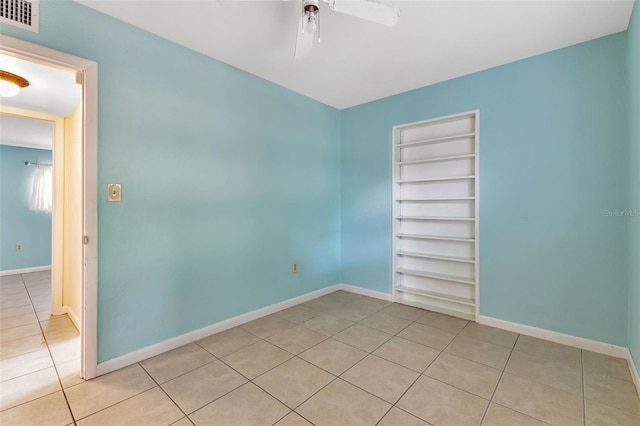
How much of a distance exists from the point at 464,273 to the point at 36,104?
481 cm

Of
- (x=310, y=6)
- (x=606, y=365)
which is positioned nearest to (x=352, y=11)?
(x=310, y=6)

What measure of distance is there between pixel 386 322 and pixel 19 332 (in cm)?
347

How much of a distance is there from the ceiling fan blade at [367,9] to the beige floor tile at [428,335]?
2.41 m

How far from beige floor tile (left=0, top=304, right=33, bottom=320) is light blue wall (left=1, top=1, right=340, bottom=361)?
2069 mm

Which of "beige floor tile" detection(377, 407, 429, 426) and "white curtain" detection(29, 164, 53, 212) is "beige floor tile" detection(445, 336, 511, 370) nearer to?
"beige floor tile" detection(377, 407, 429, 426)

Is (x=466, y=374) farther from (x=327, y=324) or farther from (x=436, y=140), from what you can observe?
(x=436, y=140)

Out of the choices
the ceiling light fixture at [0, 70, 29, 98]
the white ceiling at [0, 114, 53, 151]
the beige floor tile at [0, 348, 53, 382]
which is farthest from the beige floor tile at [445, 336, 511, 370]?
the white ceiling at [0, 114, 53, 151]

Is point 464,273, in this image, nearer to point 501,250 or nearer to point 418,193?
point 501,250

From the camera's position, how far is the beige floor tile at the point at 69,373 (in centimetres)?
180

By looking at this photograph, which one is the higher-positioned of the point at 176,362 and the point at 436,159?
the point at 436,159

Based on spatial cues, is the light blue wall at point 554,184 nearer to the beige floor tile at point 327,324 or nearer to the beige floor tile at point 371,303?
the beige floor tile at point 371,303

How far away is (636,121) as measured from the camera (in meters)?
1.73

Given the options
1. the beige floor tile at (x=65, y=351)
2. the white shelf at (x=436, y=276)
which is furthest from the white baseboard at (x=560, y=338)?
the beige floor tile at (x=65, y=351)

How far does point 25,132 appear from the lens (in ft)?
13.8
